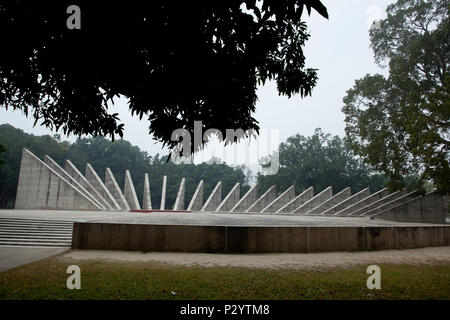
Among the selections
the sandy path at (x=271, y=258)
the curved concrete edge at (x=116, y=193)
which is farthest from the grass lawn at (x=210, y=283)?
the curved concrete edge at (x=116, y=193)

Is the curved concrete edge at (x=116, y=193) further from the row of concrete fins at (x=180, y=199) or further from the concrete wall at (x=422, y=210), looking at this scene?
the concrete wall at (x=422, y=210)

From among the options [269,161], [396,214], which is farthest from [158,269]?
[269,161]

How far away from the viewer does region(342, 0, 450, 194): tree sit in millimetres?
15062

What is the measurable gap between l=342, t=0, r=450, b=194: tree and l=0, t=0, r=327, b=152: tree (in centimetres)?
1510

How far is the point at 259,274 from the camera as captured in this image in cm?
588

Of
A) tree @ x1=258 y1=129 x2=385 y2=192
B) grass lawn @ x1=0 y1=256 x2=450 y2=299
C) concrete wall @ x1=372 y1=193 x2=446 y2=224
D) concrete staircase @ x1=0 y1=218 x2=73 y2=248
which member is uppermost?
tree @ x1=258 y1=129 x2=385 y2=192

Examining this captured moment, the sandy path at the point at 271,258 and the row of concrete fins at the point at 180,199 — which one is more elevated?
the row of concrete fins at the point at 180,199

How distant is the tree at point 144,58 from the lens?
11.9 feet

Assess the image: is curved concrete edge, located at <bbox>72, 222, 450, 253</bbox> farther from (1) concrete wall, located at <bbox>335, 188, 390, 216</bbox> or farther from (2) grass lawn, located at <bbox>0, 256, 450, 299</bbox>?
(1) concrete wall, located at <bbox>335, 188, 390, 216</bbox>

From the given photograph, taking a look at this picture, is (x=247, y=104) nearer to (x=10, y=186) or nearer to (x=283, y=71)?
(x=283, y=71)

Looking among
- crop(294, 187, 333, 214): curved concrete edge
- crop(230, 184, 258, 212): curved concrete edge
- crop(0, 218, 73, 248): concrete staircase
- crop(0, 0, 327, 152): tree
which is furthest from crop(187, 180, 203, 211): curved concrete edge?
crop(0, 0, 327, 152): tree

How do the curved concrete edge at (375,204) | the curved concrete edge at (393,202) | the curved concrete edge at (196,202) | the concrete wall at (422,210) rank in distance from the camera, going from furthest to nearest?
the curved concrete edge at (196,202), the curved concrete edge at (375,204), the curved concrete edge at (393,202), the concrete wall at (422,210)

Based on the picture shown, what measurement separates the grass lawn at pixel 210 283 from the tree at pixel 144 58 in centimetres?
274
